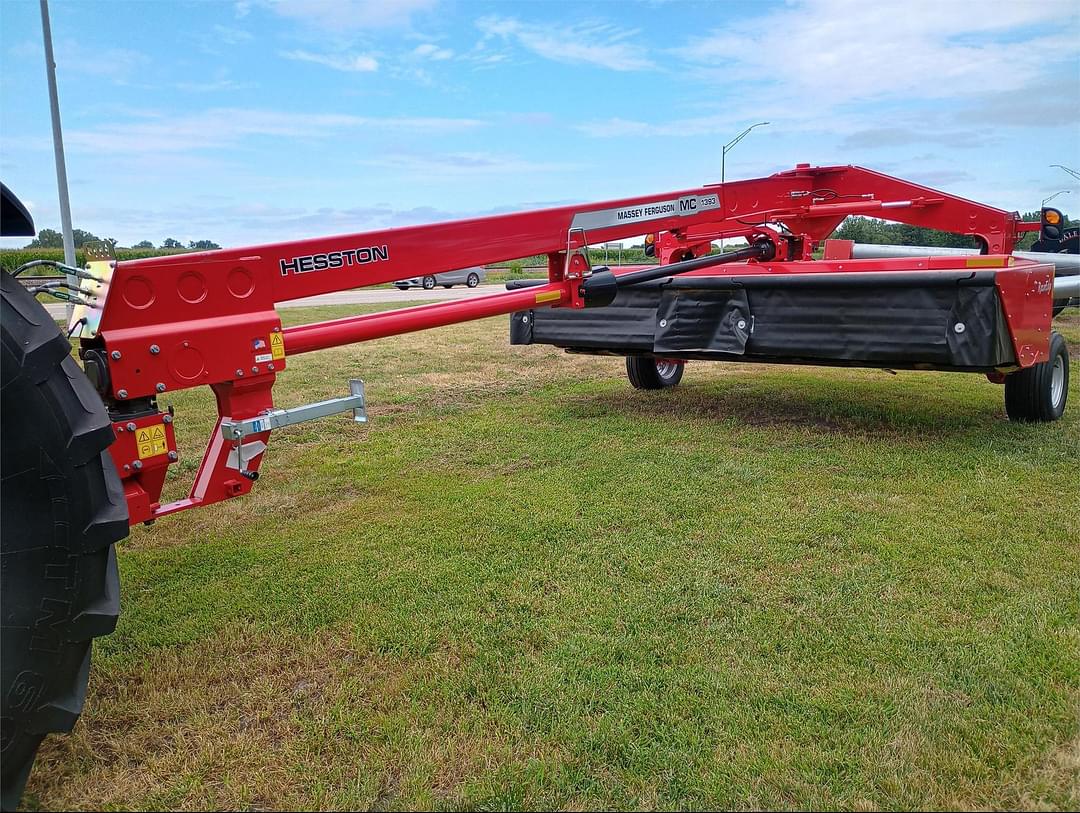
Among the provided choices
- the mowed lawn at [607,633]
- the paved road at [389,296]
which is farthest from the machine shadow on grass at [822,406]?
the paved road at [389,296]

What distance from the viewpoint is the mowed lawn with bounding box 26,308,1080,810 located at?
2.29 m

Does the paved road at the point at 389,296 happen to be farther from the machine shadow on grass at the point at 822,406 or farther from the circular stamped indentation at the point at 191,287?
the circular stamped indentation at the point at 191,287

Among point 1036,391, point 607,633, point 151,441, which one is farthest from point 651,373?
point 151,441

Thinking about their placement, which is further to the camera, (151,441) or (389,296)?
(389,296)

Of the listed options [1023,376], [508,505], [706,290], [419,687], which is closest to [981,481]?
[1023,376]

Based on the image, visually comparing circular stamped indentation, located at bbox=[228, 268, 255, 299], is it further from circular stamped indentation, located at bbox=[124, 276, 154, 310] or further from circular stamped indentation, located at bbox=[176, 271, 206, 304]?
circular stamped indentation, located at bbox=[124, 276, 154, 310]

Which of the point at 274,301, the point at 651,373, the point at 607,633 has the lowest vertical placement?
the point at 607,633

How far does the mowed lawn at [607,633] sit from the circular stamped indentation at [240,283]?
1.27 meters

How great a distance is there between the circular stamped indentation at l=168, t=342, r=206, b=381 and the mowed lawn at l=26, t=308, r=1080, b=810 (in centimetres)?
102

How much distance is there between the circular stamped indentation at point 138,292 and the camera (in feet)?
8.82

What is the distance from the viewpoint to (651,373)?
24.9 ft

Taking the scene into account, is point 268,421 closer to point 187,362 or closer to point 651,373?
point 187,362

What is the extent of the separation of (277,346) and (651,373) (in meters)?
4.99

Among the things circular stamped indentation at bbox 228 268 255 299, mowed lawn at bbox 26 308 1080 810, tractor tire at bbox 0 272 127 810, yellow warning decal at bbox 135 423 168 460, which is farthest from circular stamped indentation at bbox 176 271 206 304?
mowed lawn at bbox 26 308 1080 810
